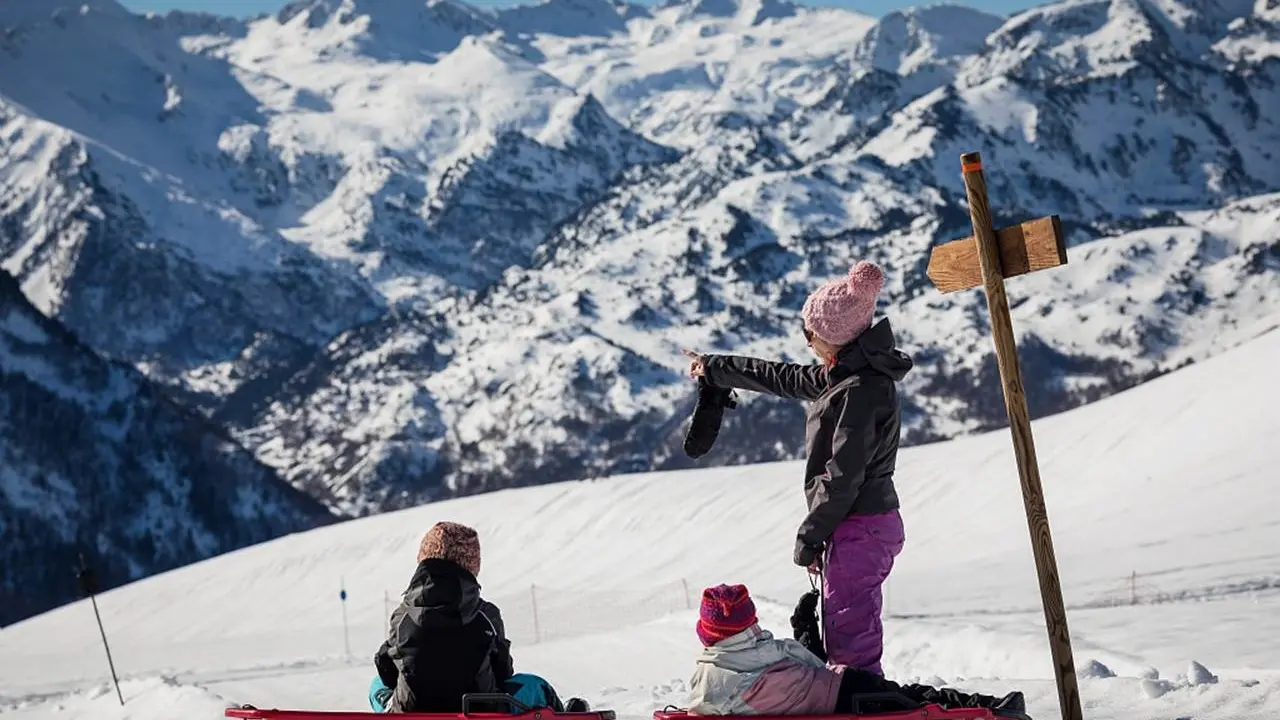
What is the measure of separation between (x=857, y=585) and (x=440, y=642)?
240cm

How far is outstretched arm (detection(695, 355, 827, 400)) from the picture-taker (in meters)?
8.44

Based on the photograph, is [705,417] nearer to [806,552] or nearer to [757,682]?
[806,552]

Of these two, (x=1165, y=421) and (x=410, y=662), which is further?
(x=1165, y=421)

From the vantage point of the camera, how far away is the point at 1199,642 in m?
14.8

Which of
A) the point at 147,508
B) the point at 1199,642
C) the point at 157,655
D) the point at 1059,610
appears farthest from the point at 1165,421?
the point at 147,508

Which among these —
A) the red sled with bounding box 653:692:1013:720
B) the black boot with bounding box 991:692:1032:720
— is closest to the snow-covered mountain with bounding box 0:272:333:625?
the red sled with bounding box 653:692:1013:720

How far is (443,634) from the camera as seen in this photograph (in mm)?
7766

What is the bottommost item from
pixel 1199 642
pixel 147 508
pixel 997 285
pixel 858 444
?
pixel 1199 642

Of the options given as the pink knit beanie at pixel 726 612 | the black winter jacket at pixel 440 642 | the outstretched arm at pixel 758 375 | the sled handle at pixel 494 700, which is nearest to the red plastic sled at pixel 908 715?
the pink knit beanie at pixel 726 612

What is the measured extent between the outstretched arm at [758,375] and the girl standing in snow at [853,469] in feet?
1.14

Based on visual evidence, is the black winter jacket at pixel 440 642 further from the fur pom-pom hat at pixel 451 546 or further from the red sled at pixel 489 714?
the red sled at pixel 489 714

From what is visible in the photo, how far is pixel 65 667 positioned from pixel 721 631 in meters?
31.7

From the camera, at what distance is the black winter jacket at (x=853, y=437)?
25.2 ft

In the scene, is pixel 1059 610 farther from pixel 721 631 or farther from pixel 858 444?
pixel 721 631
